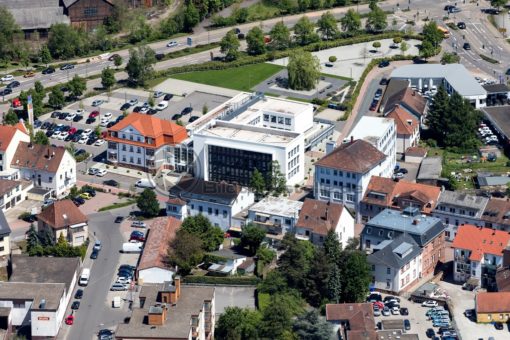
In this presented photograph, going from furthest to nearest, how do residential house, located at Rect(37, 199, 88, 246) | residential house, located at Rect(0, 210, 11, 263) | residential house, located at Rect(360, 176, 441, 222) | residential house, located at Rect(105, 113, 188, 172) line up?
residential house, located at Rect(105, 113, 188, 172) < residential house, located at Rect(360, 176, 441, 222) < residential house, located at Rect(37, 199, 88, 246) < residential house, located at Rect(0, 210, 11, 263)

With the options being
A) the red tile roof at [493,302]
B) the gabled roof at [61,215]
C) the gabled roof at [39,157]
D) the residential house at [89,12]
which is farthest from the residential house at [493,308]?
the residential house at [89,12]

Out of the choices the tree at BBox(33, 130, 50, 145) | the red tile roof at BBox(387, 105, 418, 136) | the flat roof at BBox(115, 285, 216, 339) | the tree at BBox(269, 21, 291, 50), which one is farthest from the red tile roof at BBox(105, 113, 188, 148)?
the tree at BBox(269, 21, 291, 50)

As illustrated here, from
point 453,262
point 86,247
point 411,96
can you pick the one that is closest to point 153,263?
point 86,247

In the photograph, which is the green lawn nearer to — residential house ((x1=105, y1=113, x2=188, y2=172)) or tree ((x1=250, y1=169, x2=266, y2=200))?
residential house ((x1=105, y1=113, x2=188, y2=172))

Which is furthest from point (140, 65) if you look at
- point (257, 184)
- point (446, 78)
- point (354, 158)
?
point (354, 158)

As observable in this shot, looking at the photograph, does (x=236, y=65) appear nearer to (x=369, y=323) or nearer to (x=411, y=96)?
(x=411, y=96)

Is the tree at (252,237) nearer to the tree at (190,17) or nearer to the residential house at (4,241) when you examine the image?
the residential house at (4,241)
